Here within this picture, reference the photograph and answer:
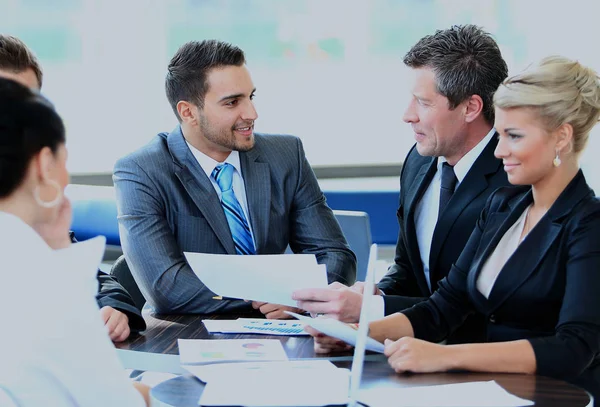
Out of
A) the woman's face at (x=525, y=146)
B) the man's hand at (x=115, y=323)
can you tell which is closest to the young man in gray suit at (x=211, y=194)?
the man's hand at (x=115, y=323)

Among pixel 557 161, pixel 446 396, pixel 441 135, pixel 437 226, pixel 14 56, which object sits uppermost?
pixel 14 56

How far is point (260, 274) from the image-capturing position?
2391 mm

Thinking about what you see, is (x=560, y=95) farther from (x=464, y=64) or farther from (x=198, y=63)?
(x=198, y=63)

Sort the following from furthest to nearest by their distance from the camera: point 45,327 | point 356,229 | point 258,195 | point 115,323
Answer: point 356,229, point 258,195, point 115,323, point 45,327

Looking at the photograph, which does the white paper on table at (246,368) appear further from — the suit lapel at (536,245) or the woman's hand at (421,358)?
the suit lapel at (536,245)

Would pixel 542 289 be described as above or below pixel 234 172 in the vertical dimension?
below

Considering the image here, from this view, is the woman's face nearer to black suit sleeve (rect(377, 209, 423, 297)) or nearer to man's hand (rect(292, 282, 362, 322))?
man's hand (rect(292, 282, 362, 322))

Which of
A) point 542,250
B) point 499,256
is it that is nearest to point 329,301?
point 499,256

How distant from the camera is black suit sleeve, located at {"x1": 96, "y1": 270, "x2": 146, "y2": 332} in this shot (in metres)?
2.43

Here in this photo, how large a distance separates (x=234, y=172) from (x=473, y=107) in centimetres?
85

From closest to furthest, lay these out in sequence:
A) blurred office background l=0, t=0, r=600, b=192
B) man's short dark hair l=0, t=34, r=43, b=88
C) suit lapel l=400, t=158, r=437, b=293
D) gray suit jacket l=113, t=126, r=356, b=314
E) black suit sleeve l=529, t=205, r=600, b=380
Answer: black suit sleeve l=529, t=205, r=600, b=380 → man's short dark hair l=0, t=34, r=43, b=88 → gray suit jacket l=113, t=126, r=356, b=314 → suit lapel l=400, t=158, r=437, b=293 → blurred office background l=0, t=0, r=600, b=192

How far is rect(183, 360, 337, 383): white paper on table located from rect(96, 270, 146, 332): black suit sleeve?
0.46 metres

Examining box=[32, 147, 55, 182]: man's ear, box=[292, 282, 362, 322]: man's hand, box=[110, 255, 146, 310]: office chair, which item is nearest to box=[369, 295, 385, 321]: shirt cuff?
box=[292, 282, 362, 322]: man's hand

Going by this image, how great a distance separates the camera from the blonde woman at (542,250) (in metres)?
2.11
